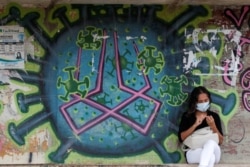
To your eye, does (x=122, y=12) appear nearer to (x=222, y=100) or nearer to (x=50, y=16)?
(x=50, y=16)

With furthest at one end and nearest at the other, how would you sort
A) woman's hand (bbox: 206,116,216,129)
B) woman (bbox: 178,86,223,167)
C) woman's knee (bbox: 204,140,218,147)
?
woman's hand (bbox: 206,116,216,129) → woman (bbox: 178,86,223,167) → woman's knee (bbox: 204,140,218,147)

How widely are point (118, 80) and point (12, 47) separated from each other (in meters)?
1.59

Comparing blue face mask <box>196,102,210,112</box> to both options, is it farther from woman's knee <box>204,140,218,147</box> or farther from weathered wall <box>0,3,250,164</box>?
weathered wall <box>0,3,250,164</box>

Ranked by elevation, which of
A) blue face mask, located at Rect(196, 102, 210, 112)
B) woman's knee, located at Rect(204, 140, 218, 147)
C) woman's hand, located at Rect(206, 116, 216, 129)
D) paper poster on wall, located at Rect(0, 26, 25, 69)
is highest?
paper poster on wall, located at Rect(0, 26, 25, 69)

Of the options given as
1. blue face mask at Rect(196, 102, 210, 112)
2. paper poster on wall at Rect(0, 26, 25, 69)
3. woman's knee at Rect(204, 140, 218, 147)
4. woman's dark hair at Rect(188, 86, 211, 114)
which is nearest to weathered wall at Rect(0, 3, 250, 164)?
paper poster on wall at Rect(0, 26, 25, 69)

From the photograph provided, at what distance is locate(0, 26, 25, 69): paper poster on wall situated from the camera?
904 cm

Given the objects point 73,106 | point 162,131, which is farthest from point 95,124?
point 162,131

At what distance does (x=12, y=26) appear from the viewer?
356 inches

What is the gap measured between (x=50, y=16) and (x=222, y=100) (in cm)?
278

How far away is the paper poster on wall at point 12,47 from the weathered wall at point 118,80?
0.07 metres

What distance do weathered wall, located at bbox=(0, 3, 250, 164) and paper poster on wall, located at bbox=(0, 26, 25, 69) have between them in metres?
0.07

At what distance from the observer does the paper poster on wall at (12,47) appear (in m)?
9.04

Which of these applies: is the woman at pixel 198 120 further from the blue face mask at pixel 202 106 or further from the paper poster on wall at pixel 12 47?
the paper poster on wall at pixel 12 47

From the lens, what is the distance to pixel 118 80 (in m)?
9.13
